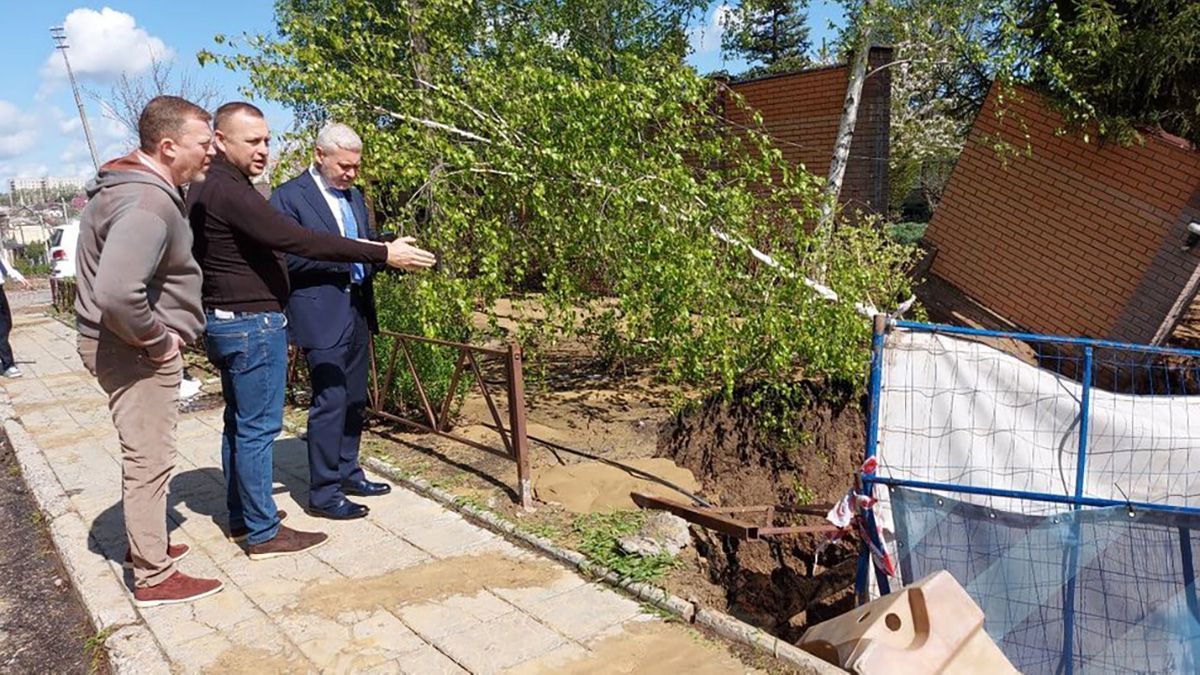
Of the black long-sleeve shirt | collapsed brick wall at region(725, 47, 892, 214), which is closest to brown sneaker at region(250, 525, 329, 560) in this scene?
the black long-sleeve shirt

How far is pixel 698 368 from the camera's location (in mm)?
5348

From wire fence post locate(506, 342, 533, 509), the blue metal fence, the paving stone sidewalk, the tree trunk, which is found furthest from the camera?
the tree trunk

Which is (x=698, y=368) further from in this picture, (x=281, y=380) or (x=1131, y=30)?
(x=1131, y=30)

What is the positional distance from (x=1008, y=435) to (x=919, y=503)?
2.64 ft

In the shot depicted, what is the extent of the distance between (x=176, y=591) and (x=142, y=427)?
29.8 inches

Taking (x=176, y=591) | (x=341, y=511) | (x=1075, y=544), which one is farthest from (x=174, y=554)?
(x=1075, y=544)

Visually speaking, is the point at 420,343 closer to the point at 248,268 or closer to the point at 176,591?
the point at 248,268

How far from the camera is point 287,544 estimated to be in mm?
3742

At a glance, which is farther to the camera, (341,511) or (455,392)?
(455,392)

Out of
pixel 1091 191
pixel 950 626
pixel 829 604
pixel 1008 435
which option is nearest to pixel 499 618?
pixel 950 626

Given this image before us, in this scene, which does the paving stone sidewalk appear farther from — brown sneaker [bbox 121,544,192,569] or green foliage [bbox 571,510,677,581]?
green foliage [bbox 571,510,677,581]

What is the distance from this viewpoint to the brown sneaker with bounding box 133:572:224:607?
3.27 m

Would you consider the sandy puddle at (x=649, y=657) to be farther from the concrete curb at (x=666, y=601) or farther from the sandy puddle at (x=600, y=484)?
the sandy puddle at (x=600, y=484)

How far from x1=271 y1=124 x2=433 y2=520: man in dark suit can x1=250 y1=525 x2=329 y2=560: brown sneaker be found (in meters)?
0.30
